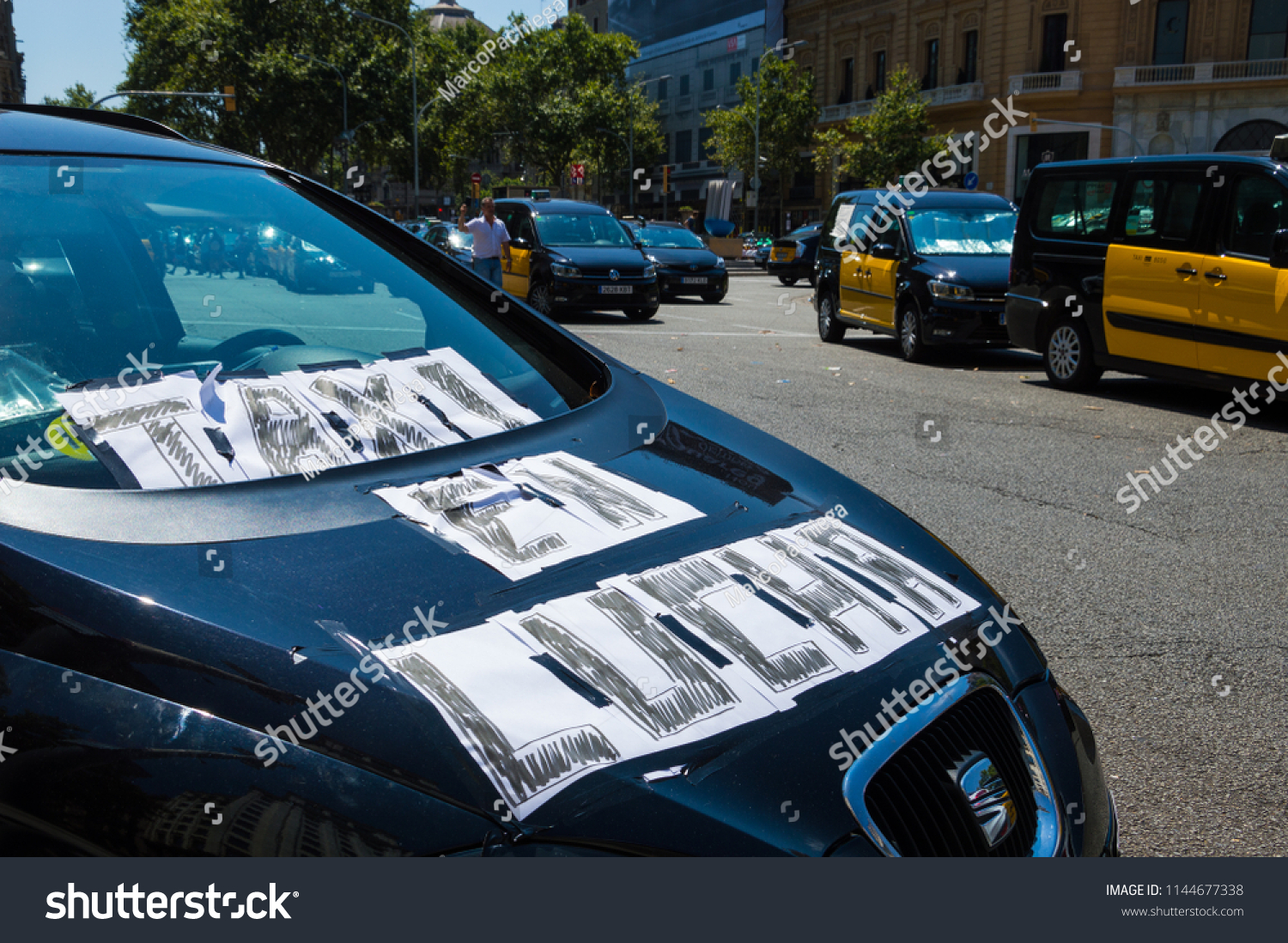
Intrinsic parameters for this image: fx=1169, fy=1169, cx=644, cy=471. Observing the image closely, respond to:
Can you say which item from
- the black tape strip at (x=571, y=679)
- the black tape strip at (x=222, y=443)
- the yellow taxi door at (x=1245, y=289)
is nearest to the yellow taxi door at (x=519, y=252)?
the yellow taxi door at (x=1245, y=289)

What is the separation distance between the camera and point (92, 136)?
7.48 ft

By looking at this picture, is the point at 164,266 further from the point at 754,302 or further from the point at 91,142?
the point at 754,302

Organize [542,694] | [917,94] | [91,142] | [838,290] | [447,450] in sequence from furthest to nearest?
[917,94] → [838,290] → [91,142] → [447,450] → [542,694]

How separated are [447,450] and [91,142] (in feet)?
3.41

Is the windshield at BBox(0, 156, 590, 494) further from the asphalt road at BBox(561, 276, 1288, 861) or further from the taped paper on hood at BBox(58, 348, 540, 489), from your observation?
the asphalt road at BBox(561, 276, 1288, 861)

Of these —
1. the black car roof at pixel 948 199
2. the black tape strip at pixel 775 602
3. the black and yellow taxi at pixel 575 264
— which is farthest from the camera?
the black and yellow taxi at pixel 575 264

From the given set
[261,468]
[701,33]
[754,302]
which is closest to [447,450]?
[261,468]

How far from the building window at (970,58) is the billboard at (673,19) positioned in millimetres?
16375

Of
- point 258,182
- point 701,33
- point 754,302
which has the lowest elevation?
point 754,302

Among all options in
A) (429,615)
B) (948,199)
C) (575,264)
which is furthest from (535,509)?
(575,264)

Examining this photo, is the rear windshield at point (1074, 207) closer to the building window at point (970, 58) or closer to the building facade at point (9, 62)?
the building window at point (970, 58)

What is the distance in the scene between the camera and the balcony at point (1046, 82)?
1797 inches

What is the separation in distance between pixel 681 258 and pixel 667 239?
96 centimetres

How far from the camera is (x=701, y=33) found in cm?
7006
